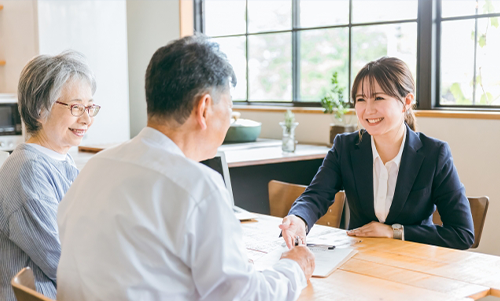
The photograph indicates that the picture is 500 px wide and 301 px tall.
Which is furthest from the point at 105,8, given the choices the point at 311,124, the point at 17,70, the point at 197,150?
the point at 197,150

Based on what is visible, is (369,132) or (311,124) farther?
(311,124)

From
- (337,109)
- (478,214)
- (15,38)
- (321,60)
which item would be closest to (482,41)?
(337,109)

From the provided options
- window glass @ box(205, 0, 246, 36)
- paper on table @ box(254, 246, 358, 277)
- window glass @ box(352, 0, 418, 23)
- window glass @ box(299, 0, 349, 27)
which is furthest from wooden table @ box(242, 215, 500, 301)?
window glass @ box(205, 0, 246, 36)

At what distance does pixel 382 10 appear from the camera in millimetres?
3852

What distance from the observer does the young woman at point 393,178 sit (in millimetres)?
1876

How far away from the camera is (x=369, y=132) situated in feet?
6.66

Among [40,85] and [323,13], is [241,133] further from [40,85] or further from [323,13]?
[40,85]

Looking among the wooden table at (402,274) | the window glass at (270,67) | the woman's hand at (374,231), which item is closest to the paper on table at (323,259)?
the wooden table at (402,274)

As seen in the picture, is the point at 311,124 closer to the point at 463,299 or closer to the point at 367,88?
the point at 367,88

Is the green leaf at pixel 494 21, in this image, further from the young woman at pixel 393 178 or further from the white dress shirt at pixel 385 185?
the white dress shirt at pixel 385 185

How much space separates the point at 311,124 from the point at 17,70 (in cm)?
247

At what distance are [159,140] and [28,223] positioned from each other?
21.8 inches

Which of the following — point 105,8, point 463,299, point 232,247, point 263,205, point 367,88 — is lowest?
point 263,205

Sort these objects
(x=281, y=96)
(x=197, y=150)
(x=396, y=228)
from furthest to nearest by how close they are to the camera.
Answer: (x=281, y=96) → (x=396, y=228) → (x=197, y=150)
